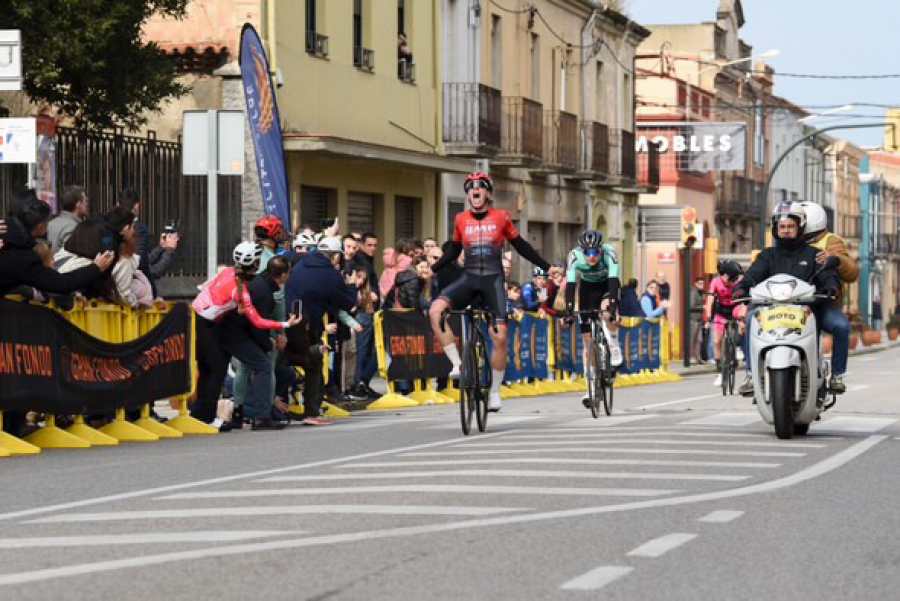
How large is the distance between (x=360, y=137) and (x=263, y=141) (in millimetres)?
9816

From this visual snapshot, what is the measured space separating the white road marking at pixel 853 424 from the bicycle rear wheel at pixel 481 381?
274cm

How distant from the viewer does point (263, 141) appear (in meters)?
26.9

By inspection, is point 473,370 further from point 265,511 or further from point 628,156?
point 628,156

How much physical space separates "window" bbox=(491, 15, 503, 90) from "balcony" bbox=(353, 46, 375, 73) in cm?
797

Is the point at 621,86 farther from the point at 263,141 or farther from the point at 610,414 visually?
the point at 610,414

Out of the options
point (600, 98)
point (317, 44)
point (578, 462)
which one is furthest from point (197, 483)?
point (600, 98)

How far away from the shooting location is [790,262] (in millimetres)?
15852

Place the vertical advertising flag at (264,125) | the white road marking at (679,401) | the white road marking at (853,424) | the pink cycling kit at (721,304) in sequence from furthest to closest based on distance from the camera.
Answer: the pink cycling kit at (721,304)
the vertical advertising flag at (264,125)
the white road marking at (679,401)
the white road marking at (853,424)

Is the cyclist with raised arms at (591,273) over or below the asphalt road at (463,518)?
over

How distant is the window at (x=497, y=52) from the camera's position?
45344 mm

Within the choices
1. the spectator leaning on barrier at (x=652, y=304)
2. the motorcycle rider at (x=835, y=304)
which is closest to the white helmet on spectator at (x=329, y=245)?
the motorcycle rider at (x=835, y=304)

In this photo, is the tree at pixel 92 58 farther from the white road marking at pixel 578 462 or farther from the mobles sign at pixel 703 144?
the mobles sign at pixel 703 144

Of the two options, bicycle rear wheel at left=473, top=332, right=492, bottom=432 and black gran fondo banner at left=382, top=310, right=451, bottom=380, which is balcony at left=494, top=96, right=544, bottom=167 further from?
bicycle rear wheel at left=473, top=332, right=492, bottom=432

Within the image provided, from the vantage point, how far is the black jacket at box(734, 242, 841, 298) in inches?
621
